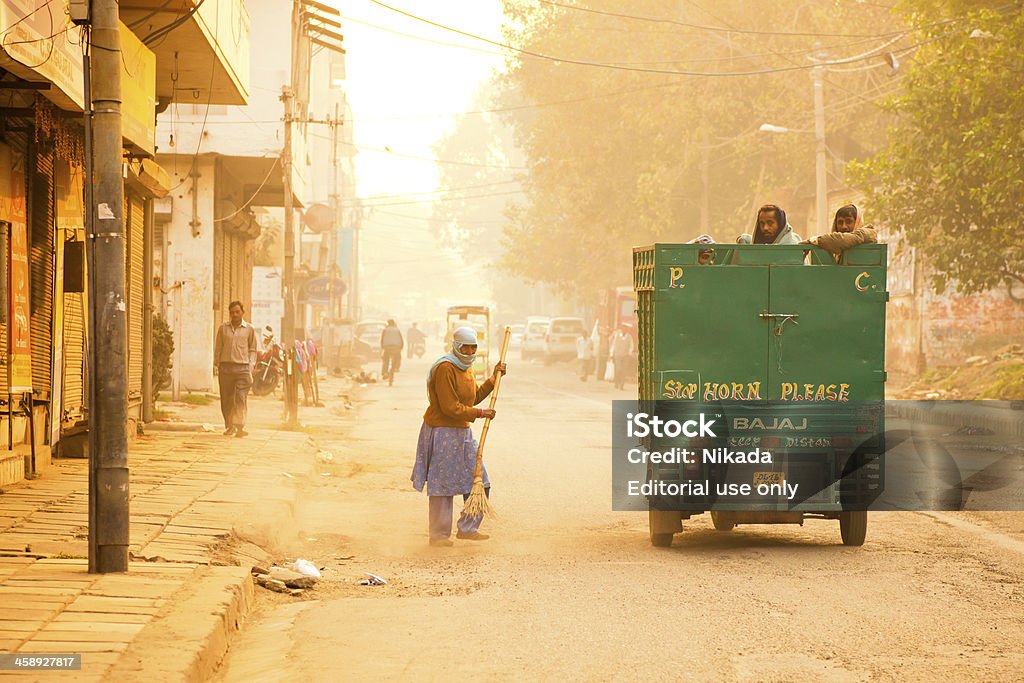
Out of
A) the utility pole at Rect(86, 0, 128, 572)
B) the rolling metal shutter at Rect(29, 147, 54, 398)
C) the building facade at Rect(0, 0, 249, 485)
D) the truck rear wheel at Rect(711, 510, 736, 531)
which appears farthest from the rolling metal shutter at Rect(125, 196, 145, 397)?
the utility pole at Rect(86, 0, 128, 572)

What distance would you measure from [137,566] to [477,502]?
10.3ft

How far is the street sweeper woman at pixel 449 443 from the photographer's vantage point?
10.5 meters

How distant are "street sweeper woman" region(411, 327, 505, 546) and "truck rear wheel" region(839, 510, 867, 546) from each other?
8.95 ft

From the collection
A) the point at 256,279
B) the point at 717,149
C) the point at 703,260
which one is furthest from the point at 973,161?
the point at 717,149

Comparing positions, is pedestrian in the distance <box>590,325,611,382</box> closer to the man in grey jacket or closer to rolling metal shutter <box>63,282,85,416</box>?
rolling metal shutter <box>63,282,85,416</box>

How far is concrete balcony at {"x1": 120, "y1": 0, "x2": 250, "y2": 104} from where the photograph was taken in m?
14.7

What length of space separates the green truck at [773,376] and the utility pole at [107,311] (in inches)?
155

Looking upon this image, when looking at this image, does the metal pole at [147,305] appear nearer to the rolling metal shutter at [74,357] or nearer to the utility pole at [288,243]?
the rolling metal shutter at [74,357]

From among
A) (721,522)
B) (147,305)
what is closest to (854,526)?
(721,522)

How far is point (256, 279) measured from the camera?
121ft

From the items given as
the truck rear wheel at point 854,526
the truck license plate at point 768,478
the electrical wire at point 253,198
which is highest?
the electrical wire at point 253,198

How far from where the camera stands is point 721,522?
1076cm

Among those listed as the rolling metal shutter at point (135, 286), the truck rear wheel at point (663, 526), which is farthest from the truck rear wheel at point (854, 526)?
the rolling metal shutter at point (135, 286)

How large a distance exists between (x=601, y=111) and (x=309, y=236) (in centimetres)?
1920
